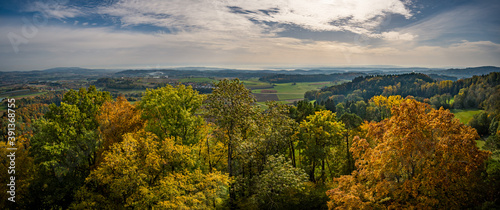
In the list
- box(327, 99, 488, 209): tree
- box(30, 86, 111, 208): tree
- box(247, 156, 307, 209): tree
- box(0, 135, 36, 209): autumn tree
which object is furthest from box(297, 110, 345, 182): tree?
box(0, 135, 36, 209): autumn tree

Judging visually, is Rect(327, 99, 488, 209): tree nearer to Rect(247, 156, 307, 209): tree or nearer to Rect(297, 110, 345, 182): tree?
Rect(247, 156, 307, 209): tree

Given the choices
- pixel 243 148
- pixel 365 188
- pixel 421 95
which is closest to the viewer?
pixel 365 188

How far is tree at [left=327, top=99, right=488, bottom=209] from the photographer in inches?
412

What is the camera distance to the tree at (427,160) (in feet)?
34.3

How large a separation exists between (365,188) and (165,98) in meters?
19.0

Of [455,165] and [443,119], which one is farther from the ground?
[443,119]

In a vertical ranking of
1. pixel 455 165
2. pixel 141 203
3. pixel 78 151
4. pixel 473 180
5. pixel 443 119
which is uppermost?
pixel 443 119

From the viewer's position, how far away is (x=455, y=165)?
1052 cm

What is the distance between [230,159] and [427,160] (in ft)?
47.1

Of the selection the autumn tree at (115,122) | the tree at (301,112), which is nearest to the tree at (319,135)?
the tree at (301,112)

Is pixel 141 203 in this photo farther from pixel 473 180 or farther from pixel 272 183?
pixel 473 180

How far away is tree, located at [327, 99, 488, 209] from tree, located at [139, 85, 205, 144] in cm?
1625

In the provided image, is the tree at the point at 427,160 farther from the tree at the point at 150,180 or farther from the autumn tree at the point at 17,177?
the autumn tree at the point at 17,177

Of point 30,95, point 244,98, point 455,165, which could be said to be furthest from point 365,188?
point 30,95
